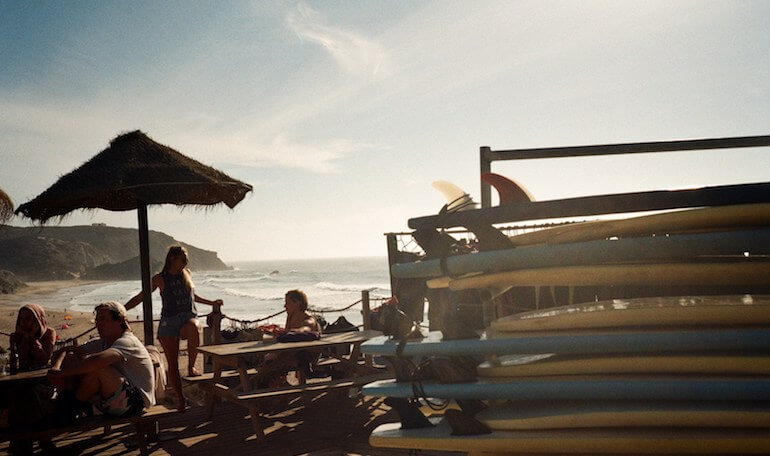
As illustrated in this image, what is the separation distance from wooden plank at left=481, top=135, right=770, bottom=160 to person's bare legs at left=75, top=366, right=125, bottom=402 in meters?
4.00

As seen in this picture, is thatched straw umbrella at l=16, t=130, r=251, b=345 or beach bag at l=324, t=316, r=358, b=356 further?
beach bag at l=324, t=316, r=358, b=356

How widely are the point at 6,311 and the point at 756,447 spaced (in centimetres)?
5830

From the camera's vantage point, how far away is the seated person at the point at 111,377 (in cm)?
523

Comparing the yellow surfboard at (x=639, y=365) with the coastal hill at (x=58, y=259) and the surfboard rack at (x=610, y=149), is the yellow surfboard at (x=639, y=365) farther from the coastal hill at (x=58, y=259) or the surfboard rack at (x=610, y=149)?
the coastal hill at (x=58, y=259)

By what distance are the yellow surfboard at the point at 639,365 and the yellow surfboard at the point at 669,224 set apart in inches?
12.4

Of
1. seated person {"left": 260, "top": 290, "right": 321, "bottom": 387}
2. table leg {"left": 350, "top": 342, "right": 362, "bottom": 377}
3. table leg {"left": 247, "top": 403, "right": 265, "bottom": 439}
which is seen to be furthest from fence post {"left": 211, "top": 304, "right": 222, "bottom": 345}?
table leg {"left": 247, "top": 403, "right": 265, "bottom": 439}

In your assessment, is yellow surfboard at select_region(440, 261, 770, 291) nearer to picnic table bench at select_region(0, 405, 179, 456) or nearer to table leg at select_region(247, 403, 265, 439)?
picnic table bench at select_region(0, 405, 179, 456)

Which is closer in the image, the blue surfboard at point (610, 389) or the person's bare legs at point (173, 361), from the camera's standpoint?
the blue surfboard at point (610, 389)

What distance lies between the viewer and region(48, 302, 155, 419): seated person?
17.1 ft

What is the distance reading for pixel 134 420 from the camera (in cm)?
543

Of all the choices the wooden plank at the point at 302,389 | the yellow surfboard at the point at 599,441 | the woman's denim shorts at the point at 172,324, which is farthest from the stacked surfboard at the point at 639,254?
the woman's denim shorts at the point at 172,324

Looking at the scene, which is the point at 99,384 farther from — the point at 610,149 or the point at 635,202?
the point at 635,202

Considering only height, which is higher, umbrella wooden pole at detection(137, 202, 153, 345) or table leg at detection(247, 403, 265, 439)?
umbrella wooden pole at detection(137, 202, 153, 345)

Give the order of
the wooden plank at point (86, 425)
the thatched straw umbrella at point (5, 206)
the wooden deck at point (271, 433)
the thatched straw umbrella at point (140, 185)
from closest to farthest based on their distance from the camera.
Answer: the wooden plank at point (86, 425), the wooden deck at point (271, 433), the thatched straw umbrella at point (140, 185), the thatched straw umbrella at point (5, 206)
